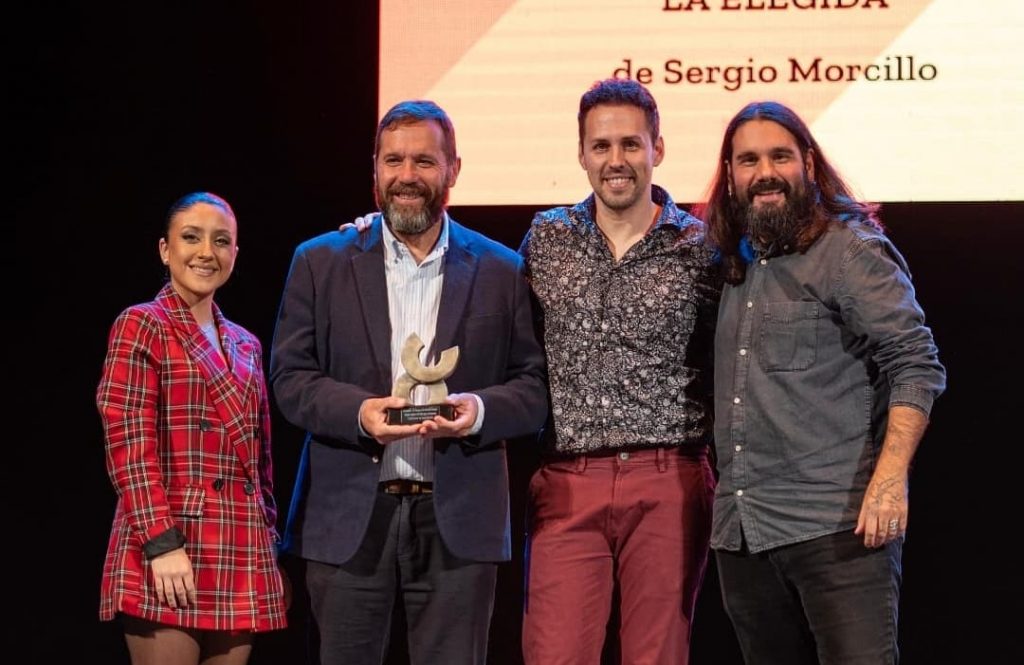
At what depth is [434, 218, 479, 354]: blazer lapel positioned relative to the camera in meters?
2.78

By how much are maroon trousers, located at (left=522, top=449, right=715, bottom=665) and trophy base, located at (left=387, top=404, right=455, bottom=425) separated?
481 mm

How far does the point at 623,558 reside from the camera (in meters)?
2.85

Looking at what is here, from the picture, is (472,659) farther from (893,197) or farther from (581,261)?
(893,197)

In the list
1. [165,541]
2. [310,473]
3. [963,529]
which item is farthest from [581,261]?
[963,529]

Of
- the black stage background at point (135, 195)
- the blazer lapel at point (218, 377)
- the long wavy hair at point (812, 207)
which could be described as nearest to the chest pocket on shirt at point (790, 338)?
the long wavy hair at point (812, 207)

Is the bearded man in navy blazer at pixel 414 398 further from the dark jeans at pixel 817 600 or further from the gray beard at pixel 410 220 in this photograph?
the dark jeans at pixel 817 600

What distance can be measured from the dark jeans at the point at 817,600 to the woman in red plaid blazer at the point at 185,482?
1.11 m

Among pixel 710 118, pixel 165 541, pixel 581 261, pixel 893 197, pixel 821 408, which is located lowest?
pixel 165 541

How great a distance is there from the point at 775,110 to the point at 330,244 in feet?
3.58

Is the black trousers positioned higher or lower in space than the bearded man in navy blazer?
lower

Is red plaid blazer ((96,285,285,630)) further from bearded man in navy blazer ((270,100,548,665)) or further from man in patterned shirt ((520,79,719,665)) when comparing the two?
man in patterned shirt ((520,79,719,665))

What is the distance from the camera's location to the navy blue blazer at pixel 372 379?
270 centimetres

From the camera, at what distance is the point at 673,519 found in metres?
2.81

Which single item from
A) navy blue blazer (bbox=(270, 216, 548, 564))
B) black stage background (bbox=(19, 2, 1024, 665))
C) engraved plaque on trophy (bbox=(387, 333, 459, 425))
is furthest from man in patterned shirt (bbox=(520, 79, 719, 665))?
black stage background (bbox=(19, 2, 1024, 665))
